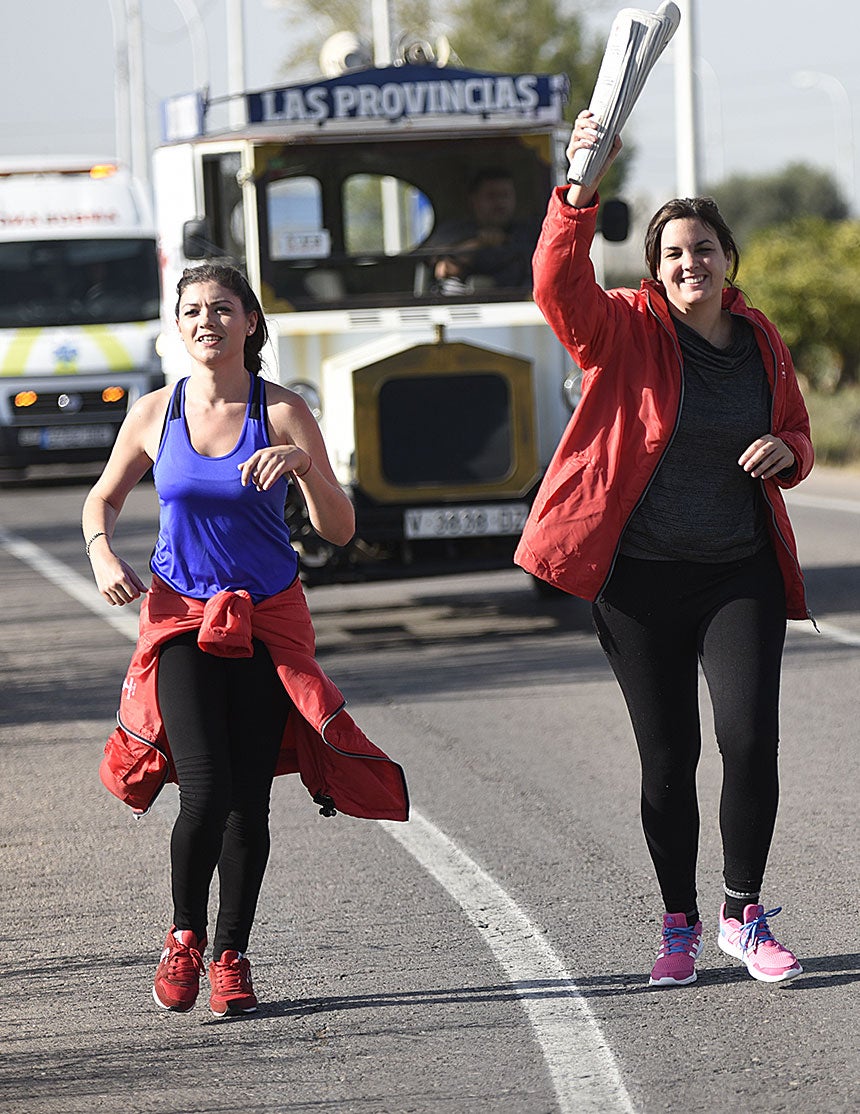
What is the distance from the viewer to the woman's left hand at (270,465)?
480cm

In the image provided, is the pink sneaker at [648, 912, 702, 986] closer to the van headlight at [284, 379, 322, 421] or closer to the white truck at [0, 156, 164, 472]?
the van headlight at [284, 379, 322, 421]

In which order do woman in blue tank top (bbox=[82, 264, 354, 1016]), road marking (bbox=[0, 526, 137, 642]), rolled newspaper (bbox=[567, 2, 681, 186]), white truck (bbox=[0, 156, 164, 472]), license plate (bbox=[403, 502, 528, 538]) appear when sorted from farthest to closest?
white truck (bbox=[0, 156, 164, 472]) < road marking (bbox=[0, 526, 137, 642]) < license plate (bbox=[403, 502, 528, 538]) < woman in blue tank top (bbox=[82, 264, 354, 1016]) < rolled newspaper (bbox=[567, 2, 681, 186])

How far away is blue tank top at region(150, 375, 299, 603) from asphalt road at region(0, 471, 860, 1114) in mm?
1106

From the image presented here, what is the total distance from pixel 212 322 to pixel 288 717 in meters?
1.02

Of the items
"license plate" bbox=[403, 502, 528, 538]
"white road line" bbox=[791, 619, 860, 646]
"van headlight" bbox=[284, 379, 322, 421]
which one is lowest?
"white road line" bbox=[791, 619, 860, 646]

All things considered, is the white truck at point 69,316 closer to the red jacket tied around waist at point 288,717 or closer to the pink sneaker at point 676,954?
the red jacket tied around waist at point 288,717

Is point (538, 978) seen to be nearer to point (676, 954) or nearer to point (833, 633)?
point (676, 954)

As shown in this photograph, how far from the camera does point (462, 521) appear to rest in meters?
11.1

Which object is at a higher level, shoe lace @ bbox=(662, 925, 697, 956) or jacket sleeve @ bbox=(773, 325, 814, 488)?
jacket sleeve @ bbox=(773, 325, 814, 488)

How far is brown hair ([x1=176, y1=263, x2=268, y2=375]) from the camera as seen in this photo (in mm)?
5043

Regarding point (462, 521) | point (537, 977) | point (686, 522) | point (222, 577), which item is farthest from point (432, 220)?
point (537, 977)

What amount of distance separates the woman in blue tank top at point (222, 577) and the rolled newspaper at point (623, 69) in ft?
3.18

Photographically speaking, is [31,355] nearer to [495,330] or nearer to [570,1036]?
[495,330]

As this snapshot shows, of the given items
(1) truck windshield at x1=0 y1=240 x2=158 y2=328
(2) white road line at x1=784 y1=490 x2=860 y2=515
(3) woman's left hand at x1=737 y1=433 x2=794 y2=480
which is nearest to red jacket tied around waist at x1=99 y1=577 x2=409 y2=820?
(3) woman's left hand at x1=737 y1=433 x2=794 y2=480
